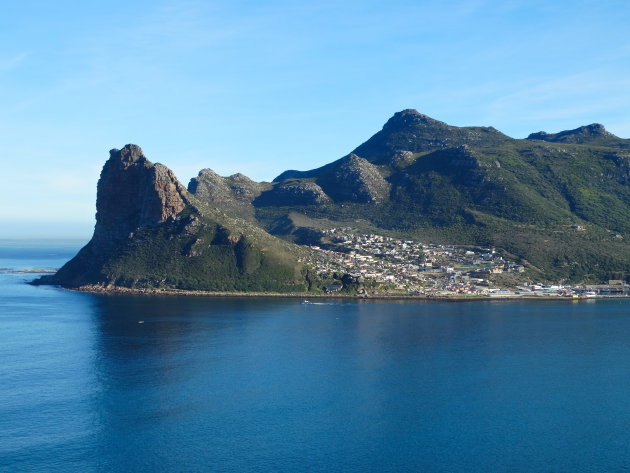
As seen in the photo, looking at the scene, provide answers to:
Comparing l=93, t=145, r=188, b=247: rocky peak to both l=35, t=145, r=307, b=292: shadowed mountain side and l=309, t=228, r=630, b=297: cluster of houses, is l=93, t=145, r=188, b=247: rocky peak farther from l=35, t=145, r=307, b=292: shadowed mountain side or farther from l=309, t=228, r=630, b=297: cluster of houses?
l=309, t=228, r=630, b=297: cluster of houses

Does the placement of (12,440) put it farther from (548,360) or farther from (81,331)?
(548,360)

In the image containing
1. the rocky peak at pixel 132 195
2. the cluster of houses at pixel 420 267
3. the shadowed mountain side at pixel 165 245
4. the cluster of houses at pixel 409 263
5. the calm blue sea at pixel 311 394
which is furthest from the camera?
the rocky peak at pixel 132 195

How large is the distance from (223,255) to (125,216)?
33452 millimetres

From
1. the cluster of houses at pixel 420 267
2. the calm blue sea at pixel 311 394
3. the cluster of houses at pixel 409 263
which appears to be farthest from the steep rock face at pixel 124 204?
the calm blue sea at pixel 311 394

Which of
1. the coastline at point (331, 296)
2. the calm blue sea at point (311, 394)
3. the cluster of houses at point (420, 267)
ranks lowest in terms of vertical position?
the calm blue sea at point (311, 394)

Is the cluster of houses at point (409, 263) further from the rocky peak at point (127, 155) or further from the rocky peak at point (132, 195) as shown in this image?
the rocky peak at point (127, 155)

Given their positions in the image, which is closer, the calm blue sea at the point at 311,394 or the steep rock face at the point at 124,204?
the calm blue sea at the point at 311,394

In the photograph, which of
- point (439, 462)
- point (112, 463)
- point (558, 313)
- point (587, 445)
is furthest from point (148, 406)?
point (558, 313)

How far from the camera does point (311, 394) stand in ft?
211

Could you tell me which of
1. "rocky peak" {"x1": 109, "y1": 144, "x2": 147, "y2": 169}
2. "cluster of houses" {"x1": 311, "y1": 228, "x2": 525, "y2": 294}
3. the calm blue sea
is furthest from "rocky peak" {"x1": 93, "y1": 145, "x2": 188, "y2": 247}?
the calm blue sea

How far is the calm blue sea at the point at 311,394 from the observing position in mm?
49812

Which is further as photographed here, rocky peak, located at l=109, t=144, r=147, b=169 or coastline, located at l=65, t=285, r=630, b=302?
rocky peak, located at l=109, t=144, r=147, b=169

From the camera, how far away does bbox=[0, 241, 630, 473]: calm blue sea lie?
4981 centimetres

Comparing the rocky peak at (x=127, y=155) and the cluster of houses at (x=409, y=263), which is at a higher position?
the rocky peak at (x=127, y=155)
